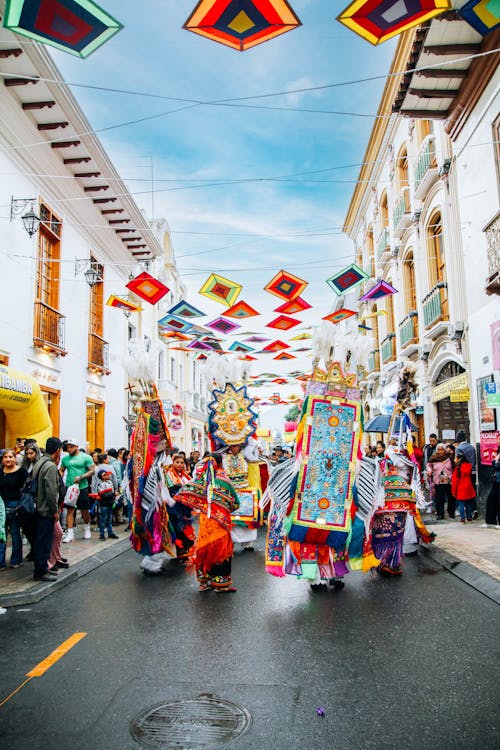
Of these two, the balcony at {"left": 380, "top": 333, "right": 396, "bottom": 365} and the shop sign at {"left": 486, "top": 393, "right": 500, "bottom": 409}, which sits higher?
the balcony at {"left": 380, "top": 333, "right": 396, "bottom": 365}

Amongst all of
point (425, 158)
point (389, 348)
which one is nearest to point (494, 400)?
point (425, 158)

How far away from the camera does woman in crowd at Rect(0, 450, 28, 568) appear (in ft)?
26.2

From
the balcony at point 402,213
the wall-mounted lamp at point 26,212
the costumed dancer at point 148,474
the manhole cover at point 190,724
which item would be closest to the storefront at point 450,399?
the balcony at point 402,213

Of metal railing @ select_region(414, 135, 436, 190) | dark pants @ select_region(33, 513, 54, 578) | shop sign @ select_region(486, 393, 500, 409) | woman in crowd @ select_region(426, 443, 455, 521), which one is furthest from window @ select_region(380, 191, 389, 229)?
dark pants @ select_region(33, 513, 54, 578)

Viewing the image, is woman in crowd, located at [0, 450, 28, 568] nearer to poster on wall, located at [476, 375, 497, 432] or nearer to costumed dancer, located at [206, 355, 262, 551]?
costumed dancer, located at [206, 355, 262, 551]

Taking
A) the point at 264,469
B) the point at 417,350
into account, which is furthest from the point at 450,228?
the point at 264,469

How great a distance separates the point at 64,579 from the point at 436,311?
39.6 feet

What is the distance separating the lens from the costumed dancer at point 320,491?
659 centimetres

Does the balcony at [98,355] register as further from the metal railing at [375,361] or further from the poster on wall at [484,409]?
the metal railing at [375,361]

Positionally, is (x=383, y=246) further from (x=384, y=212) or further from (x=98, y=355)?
(x=98, y=355)

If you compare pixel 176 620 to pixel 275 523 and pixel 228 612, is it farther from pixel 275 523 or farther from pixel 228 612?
pixel 275 523

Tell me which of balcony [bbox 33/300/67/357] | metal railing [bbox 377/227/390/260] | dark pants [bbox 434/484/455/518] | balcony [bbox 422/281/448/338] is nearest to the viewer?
dark pants [bbox 434/484/455/518]

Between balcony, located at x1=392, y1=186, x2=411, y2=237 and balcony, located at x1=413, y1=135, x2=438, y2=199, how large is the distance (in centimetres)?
131

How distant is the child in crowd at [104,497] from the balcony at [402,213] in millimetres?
12280
